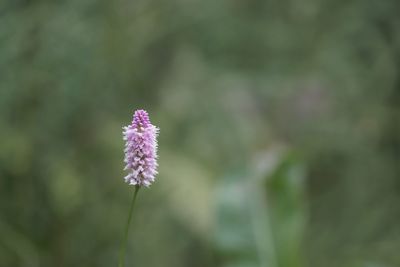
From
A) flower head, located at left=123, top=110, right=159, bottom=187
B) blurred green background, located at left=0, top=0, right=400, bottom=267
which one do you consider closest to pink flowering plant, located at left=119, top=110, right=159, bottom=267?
flower head, located at left=123, top=110, right=159, bottom=187

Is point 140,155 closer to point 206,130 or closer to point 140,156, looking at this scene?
point 140,156

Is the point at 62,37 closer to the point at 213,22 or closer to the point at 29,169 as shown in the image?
the point at 29,169

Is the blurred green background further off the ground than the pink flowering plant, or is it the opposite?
the blurred green background

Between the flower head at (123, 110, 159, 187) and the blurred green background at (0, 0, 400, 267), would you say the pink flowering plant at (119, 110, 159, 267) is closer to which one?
the flower head at (123, 110, 159, 187)

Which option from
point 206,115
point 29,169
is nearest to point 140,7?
point 206,115

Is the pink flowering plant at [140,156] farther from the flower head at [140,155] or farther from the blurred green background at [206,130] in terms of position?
the blurred green background at [206,130]

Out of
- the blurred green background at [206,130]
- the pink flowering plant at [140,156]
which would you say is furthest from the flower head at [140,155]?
the blurred green background at [206,130]
